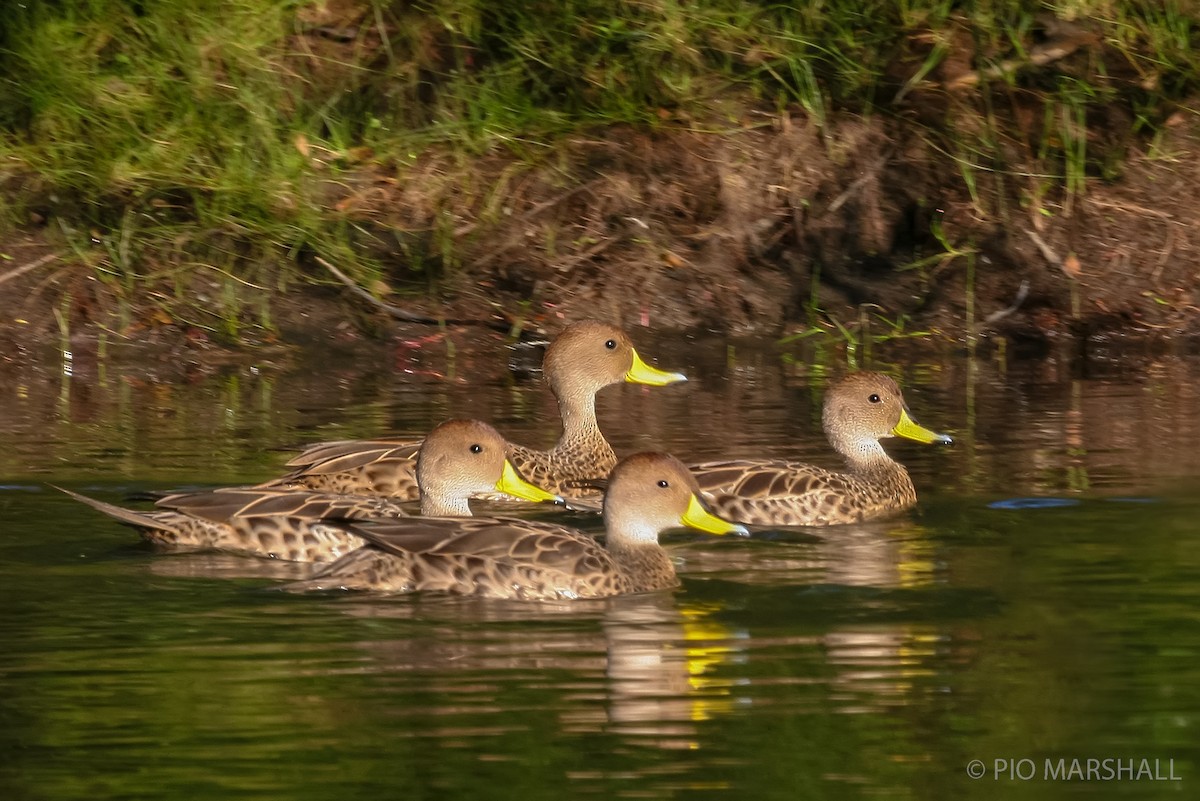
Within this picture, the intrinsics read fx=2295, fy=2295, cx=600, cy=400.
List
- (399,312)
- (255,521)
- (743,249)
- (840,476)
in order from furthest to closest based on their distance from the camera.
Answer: (743,249), (399,312), (840,476), (255,521)

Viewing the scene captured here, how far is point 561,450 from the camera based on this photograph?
11.4 meters

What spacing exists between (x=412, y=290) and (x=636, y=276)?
4.93ft

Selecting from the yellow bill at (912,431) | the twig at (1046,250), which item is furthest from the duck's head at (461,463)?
the twig at (1046,250)

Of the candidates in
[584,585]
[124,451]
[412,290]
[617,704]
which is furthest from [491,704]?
[412,290]

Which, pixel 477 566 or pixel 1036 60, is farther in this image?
pixel 1036 60

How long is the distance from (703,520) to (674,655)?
5.01 ft

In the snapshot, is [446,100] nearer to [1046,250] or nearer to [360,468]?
[1046,250]

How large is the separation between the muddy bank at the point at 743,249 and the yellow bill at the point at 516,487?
5.42 m

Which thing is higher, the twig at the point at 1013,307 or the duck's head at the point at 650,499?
the twig at the point at 1013,307

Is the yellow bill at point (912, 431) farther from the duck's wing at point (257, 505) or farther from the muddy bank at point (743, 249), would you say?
the muddy bank at point (743, 249)

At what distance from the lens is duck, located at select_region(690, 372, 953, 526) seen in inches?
393

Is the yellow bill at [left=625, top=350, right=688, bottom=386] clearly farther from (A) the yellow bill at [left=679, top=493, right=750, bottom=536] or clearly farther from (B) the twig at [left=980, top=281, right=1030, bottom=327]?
(B) the twig at [left=980, top=281, right=1030, bottom=327]

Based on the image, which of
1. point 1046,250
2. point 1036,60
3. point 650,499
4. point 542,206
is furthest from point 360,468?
point 1036,60

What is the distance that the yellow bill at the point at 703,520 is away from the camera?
8.62 m
